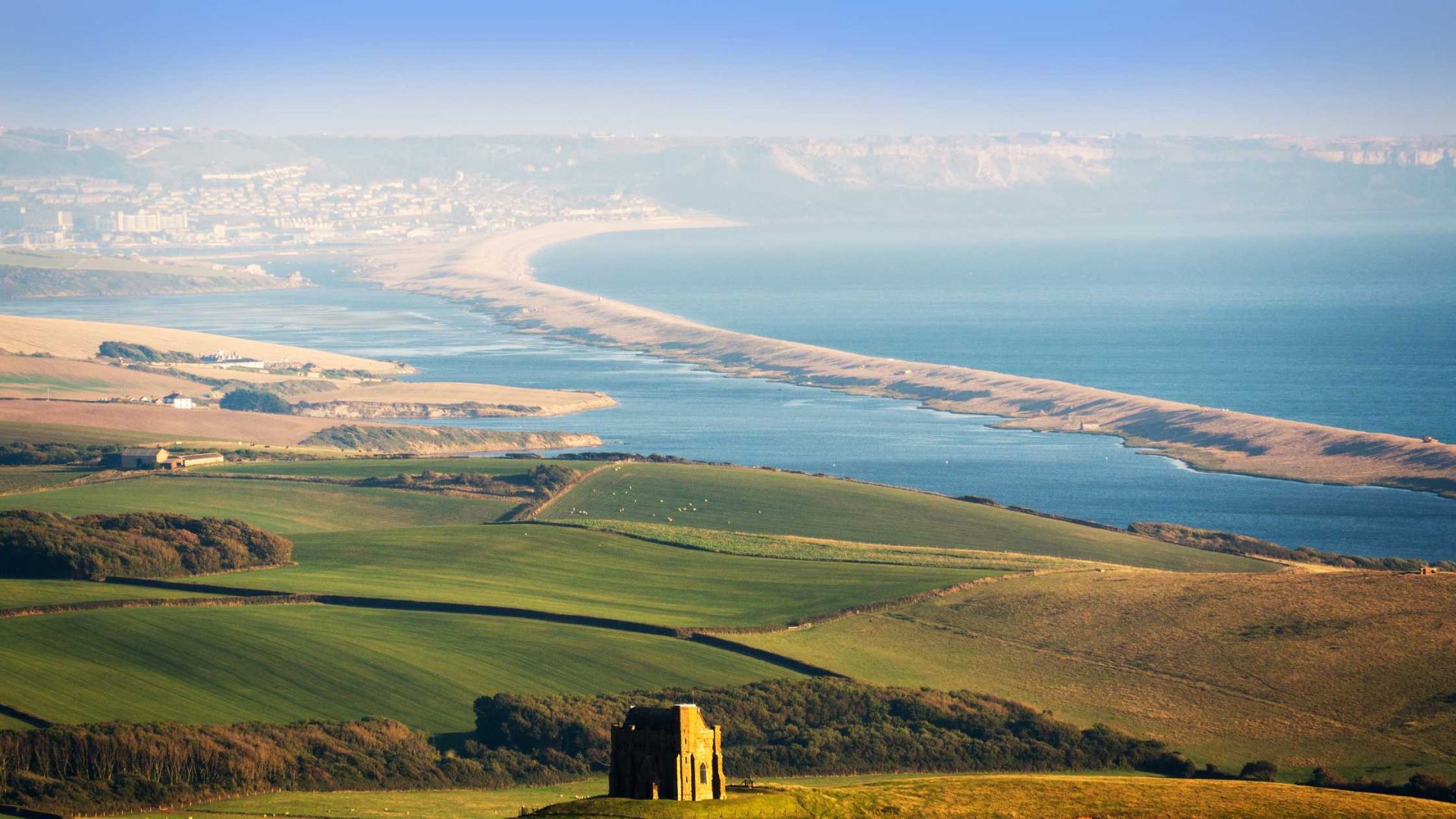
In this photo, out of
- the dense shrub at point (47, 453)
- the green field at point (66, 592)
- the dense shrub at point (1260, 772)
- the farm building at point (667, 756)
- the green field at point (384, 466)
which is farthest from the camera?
the green field at point (384, 466)

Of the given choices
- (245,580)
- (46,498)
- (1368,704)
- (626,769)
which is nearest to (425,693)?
(245,580)

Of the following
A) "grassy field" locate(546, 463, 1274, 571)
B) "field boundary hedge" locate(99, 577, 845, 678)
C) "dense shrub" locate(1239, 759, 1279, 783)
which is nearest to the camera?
"dense shrub" locate(1239, 759, 1279, 783)

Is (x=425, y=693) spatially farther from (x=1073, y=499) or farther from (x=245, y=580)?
(x=1073, y=499)

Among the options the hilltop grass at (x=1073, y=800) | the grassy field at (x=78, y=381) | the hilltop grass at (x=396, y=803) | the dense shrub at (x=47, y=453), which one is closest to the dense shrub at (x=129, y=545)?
the dense shrub at (x=47, y=453)

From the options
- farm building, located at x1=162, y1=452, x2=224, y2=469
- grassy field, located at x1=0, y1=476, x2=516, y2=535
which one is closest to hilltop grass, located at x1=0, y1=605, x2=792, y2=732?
grassy field, located at x1=0, y1=476, x2=516, y2=535

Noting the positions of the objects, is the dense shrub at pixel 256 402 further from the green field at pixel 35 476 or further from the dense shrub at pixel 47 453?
the green field at pixel 35 476

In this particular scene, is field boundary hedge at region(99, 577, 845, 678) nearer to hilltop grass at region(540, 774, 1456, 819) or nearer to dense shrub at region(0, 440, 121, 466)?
hilltop grass at region(540, 774, 1456, 819)

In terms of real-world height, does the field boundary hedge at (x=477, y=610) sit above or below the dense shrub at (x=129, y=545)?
below
